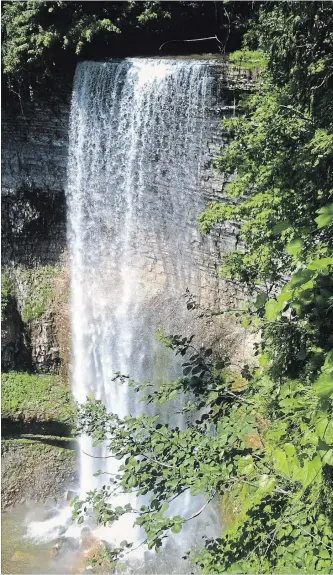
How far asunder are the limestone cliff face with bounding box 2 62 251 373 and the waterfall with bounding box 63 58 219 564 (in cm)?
35

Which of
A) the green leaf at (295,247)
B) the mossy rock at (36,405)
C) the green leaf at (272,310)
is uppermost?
the green leaf at (295,247)

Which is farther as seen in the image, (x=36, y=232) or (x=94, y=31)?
(x=36, y=232)

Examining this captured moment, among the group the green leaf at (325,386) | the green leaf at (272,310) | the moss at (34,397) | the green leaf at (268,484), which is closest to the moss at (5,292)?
the moss at (34,397)

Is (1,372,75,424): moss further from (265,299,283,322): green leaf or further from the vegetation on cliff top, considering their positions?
(265,299,283,322): green leaf

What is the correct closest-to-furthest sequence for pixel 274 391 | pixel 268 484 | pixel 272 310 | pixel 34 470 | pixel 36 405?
pixel 272 310, pixel 268 484, pixel 274 391, pixel 34 470, pixel 36 405

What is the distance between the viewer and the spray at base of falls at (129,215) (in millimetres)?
7340

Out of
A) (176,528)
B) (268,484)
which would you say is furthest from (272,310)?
(176,528)

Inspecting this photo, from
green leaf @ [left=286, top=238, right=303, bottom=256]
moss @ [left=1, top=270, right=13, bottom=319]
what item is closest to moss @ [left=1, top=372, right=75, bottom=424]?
moss @ [left=1, top=270, right=13, bottom=319]

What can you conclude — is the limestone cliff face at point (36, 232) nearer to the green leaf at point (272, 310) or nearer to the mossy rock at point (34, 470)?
the mossy rock at point (34, 470)

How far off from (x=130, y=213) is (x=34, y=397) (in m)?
4.15

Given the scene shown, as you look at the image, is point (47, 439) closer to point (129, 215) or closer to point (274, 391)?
point (129, 215)

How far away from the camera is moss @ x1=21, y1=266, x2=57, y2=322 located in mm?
9766

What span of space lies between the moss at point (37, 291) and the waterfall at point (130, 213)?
0.59 m

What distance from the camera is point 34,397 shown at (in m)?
9.43
